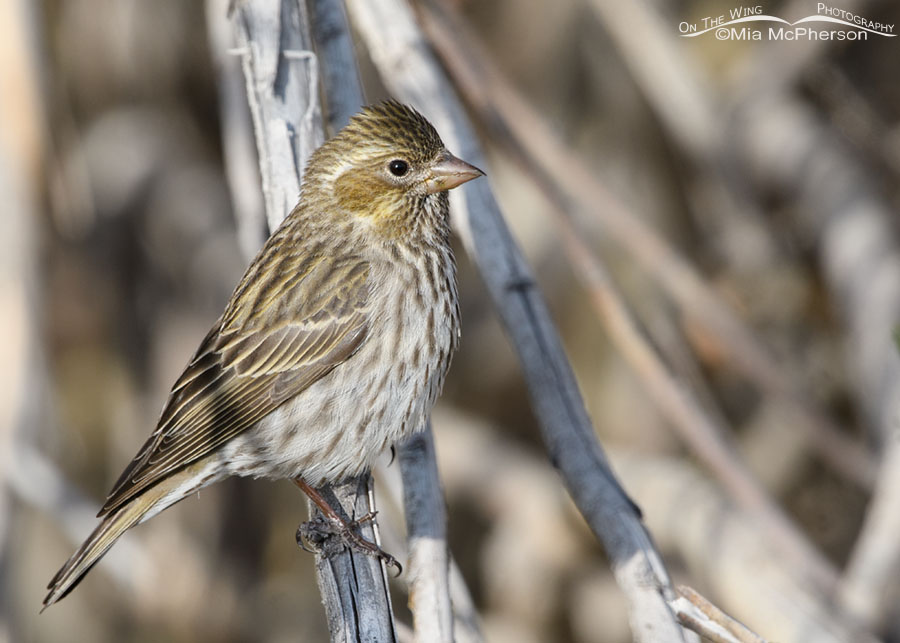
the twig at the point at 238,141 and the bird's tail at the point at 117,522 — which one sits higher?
the twig at the point at 238,141

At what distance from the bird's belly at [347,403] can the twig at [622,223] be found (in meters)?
0.70

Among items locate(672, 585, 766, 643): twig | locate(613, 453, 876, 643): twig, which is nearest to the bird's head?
locate(672, 585, 766, 643): twig

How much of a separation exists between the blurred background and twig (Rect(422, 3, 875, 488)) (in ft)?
0.13

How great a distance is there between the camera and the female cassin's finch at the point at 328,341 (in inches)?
125

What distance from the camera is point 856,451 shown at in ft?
14.3

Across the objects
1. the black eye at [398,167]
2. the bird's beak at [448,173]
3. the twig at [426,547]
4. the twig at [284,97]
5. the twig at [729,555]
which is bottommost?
the twig at [729,555]

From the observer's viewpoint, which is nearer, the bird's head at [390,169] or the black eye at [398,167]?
→ the bird's head at [390,169]

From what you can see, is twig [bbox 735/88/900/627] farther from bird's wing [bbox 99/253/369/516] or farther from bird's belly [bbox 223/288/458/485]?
bird's wing [bbox 99/253/369/516]

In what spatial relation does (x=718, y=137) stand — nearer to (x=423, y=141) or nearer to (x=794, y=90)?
(x=794, y=90)

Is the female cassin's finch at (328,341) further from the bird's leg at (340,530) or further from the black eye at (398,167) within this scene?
the bird's leg at (340,530)

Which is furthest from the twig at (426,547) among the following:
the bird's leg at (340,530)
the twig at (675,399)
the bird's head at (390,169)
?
the bird's head at (390,169)

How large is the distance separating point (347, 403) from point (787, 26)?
2.89 m

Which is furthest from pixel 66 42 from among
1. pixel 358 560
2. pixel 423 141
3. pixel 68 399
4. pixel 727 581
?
pixel 727 581

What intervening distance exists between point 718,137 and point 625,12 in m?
0.70
